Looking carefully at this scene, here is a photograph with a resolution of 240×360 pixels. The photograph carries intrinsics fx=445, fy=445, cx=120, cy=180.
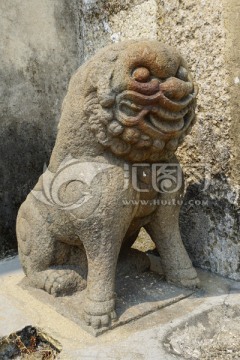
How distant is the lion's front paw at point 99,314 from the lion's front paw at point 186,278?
1.11 ft

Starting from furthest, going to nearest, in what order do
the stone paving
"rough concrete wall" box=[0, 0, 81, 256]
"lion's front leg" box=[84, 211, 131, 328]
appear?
1. "rough concrete wall" box=[0, 0, 81, 256]
2. "lion's front leg" box=[84, 211, 131, 328]
3. the stone paving

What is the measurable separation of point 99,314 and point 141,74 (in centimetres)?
78

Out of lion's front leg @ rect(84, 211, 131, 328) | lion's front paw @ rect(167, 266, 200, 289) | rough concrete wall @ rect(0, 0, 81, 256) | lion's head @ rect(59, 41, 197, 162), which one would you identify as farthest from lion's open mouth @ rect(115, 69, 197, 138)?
rough concrete wall @ rect(0, 0, 81, 256)

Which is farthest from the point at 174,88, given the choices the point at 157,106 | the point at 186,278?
the point at 186,278

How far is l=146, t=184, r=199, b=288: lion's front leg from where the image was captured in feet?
5.52

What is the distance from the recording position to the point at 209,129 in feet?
5.89

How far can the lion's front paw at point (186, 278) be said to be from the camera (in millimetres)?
1702

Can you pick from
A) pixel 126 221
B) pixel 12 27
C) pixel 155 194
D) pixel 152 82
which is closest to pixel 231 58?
pixel 152 82

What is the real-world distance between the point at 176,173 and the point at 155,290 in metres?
0.45

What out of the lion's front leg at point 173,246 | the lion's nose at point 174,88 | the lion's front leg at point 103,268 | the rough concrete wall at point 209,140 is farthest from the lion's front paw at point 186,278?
the lion's nose at point 174,88

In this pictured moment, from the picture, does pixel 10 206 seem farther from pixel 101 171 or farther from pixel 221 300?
pixel 221 300

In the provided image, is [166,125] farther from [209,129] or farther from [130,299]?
[130,299]

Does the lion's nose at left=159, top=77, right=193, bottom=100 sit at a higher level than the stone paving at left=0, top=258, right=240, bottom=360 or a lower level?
higher

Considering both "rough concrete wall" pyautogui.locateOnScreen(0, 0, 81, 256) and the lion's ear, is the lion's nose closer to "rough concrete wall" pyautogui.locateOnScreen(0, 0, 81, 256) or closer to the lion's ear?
the lion's ear
